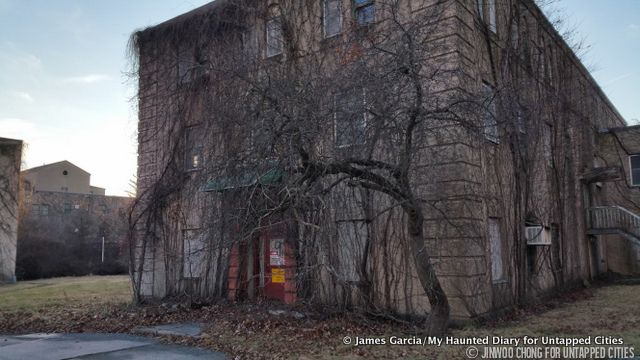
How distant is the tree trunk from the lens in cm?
938

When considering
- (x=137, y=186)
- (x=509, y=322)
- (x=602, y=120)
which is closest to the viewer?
(x=509, y=322)

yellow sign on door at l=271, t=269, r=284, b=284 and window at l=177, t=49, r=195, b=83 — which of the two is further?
window at l=177, t=49, r=195, b=83

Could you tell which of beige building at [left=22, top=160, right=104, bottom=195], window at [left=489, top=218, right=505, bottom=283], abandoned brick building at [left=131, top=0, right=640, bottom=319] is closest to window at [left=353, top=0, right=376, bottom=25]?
abandoned brick building at [left=131, top=0, right=640, bottom=319]

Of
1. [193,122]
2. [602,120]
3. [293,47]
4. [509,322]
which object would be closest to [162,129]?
[193,122]

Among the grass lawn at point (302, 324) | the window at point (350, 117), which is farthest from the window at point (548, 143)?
the window at point (350, 117)

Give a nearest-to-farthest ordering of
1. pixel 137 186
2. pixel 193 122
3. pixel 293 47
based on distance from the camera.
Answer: pixel 293 47 < pixel 193 122 < pixel 137 186

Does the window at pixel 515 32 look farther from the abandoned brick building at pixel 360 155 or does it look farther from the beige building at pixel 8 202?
the beige building at pixel 8 202

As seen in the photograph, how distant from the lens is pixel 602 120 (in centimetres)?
2667

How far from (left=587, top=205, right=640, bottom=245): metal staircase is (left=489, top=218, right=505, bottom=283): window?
953cm

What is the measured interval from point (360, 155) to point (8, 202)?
24425mm

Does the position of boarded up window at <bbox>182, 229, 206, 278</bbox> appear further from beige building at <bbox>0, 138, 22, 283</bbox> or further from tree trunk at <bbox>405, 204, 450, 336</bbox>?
beige building at <bbox>0, 138, 22, 283</bbox>

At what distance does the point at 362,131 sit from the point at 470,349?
4.15 m

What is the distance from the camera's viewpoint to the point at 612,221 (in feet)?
67.8

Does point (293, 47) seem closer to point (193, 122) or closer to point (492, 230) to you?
point (193, 122)
